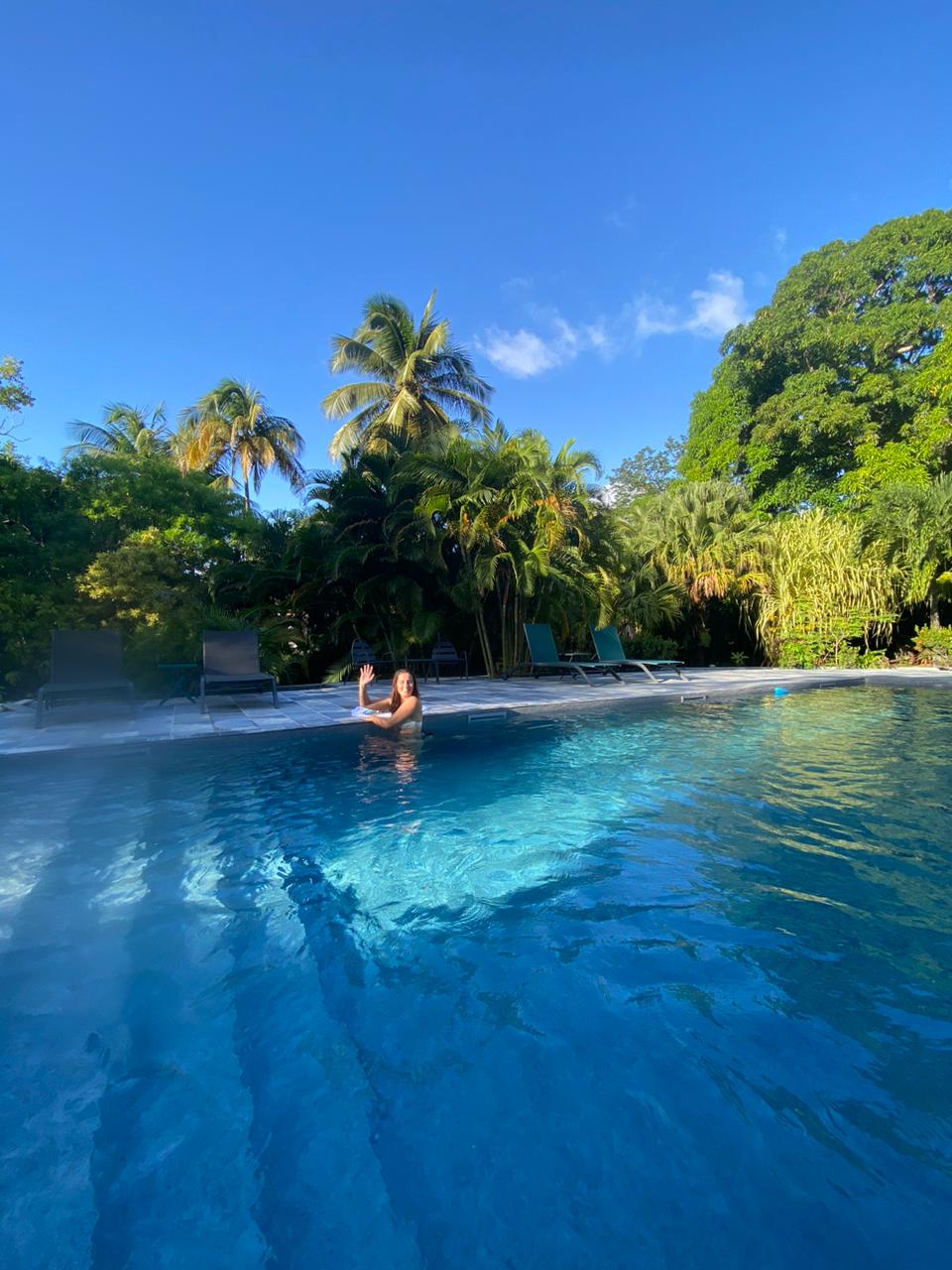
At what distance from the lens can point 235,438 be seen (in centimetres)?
2541

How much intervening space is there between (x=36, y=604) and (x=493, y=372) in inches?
677

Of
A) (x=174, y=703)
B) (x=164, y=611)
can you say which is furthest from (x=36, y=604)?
(x=174, y=703)

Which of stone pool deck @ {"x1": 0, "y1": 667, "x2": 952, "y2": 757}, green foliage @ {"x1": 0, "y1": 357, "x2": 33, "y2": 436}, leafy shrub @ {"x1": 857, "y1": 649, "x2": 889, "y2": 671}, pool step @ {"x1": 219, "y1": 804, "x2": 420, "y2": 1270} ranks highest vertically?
green foliage @ {"x1": 0, "y1": 357, "x2": 33, "y2": 436}

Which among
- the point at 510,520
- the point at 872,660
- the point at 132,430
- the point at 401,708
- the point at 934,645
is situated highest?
the point at 132,430

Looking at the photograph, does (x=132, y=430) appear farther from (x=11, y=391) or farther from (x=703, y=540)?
(x=703, y=540)

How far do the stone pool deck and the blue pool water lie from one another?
225 cm

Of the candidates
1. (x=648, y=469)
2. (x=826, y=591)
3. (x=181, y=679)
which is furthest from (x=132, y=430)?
(x=648, y=469)

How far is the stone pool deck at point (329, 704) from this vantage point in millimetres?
6750

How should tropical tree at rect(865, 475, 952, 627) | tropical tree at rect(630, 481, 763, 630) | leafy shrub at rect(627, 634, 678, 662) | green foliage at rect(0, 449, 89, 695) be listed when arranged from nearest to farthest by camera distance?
green foliage at rect(0, 449, 89, 695) → tropical tree at rect(865, 475, 952, 627) → tropical tree at rect(630, 481, 763, 630) → leafy shrub at rect(627, 634, 678, 662)

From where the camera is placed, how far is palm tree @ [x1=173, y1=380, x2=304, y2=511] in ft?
82.5

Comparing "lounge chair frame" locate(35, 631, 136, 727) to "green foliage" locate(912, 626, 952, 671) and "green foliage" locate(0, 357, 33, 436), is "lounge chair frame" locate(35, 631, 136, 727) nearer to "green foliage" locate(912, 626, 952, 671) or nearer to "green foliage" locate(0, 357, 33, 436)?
"green foliage" locate(0, 357, 33, 436)

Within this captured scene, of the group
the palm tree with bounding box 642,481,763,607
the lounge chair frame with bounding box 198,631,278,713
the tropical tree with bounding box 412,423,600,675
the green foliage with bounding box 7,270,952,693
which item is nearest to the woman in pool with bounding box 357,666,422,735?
the lounge chair frame with bounding box 198,631,278,713

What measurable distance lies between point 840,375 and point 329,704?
26501 mm

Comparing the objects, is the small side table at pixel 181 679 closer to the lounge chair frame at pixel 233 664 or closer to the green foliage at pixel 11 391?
the lounge chair frame at pixel 233 664
